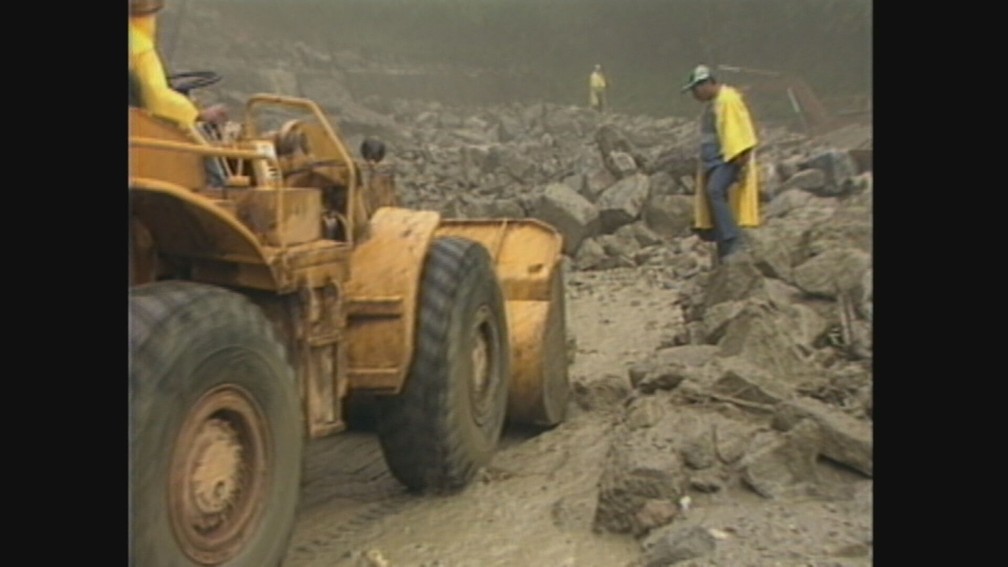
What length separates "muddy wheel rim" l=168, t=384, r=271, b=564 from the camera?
1.72 m

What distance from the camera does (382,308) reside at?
244 centimetres

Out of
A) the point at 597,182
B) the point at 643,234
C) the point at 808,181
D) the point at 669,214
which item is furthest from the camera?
the point at 643,234

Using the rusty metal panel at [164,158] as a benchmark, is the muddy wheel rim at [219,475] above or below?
below

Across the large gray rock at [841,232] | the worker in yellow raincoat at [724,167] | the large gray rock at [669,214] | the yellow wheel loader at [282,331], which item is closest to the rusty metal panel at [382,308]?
the yellow wheel loader at [282,331]

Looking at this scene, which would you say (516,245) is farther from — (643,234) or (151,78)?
(151,78)

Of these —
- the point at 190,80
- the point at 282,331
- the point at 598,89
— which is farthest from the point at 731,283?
the point at 190,80

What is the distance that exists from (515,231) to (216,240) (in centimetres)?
148

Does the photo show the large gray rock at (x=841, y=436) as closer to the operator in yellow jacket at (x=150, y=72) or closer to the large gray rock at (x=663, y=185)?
the large gray rock at (x=663, y=185)

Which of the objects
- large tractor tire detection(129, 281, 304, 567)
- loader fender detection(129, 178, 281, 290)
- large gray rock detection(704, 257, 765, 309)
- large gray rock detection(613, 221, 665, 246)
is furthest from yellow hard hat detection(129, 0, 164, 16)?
large gray rock detection(613, 221, 665, 246)

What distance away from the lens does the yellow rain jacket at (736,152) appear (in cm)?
231

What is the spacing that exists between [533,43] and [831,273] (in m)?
1.02

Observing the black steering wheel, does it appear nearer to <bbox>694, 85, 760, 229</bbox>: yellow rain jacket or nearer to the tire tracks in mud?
the tire tracks in mud

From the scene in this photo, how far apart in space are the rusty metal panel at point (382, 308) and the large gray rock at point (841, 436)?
824 mm
